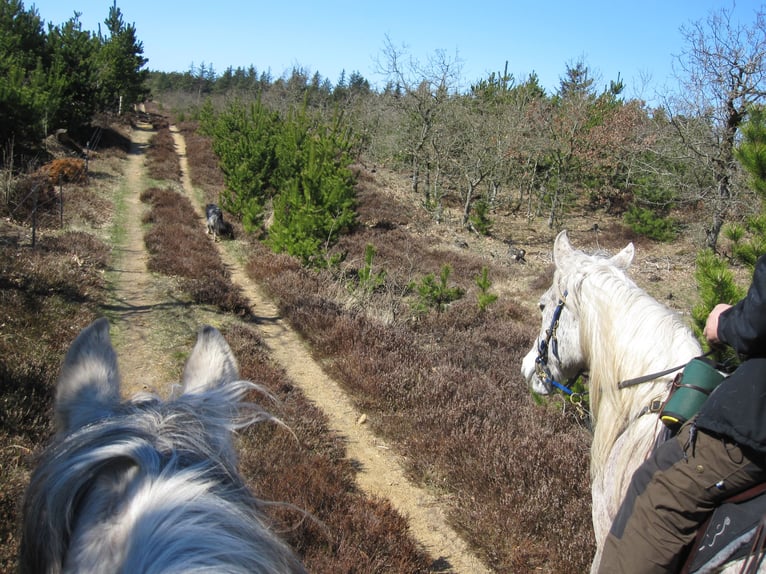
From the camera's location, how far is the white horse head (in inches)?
92.4

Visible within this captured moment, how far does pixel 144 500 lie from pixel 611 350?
2.27 meters

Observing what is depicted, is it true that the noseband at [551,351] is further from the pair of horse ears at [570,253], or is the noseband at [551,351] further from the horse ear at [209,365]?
the horse ear at [209,365]

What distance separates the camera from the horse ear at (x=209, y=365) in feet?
5.62

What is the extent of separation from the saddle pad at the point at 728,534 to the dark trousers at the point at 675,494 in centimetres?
4

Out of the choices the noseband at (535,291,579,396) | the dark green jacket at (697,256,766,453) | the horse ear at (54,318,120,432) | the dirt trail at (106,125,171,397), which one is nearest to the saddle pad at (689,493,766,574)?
the dark green jacket at (697,256,766,453)

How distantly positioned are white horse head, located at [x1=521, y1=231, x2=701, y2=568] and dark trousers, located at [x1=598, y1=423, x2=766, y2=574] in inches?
11.2

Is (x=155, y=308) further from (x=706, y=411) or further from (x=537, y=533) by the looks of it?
(x=706, y=411)

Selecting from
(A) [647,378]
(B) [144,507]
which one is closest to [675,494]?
(A) [647,378]

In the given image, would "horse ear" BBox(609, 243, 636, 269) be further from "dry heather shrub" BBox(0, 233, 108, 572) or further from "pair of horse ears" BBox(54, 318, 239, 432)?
"dry heather shrub" BBox(0, 233, 108, 572)

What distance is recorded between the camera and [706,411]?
1.83 meters

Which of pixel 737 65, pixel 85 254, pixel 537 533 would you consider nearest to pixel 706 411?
pixel 537 533

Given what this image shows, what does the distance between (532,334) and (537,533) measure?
251 inches

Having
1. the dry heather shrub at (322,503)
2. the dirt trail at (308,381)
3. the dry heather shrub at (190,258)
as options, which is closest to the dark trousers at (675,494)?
the dry heather shrub at (322,503)

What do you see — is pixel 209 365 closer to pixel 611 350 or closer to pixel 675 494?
pixel 675 494
